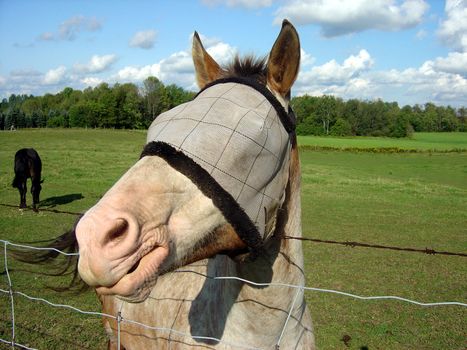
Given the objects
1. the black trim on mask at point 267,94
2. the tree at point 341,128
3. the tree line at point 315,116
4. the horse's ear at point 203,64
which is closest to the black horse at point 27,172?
the horse's ear at point 203,64

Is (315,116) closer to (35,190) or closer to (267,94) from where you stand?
(35,190)

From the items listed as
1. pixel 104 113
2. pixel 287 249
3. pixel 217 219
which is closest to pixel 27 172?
pixel 287 249

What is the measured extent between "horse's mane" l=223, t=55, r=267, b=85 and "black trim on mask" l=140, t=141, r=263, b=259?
73 centimetres

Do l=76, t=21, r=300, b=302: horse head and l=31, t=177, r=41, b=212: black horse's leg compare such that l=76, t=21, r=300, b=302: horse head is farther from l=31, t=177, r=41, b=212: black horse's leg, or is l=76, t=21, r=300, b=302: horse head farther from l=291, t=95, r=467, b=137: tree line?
l=291, t=95, r=467, b=137: tree line

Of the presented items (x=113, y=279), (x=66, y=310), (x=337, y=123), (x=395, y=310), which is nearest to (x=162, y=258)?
(x=113, y=279)

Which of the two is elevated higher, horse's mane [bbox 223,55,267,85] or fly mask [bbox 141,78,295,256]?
horse's mane [bbox 223,55,267,85]

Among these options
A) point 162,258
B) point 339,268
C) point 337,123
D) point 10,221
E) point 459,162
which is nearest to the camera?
point 162,258

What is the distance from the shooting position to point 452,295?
7.32 metres

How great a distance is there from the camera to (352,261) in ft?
30.0

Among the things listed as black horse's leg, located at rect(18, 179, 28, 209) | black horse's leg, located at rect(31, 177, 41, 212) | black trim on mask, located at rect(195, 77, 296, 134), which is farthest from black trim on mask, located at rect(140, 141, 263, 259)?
black horse's leg, located at rect(31, 177, 41, 212)

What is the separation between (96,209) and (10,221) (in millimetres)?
11780

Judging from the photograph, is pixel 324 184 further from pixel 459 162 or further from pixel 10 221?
pixel 459 162

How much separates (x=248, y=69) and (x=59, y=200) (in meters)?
14.9

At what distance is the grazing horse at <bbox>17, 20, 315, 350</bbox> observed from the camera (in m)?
1.40
